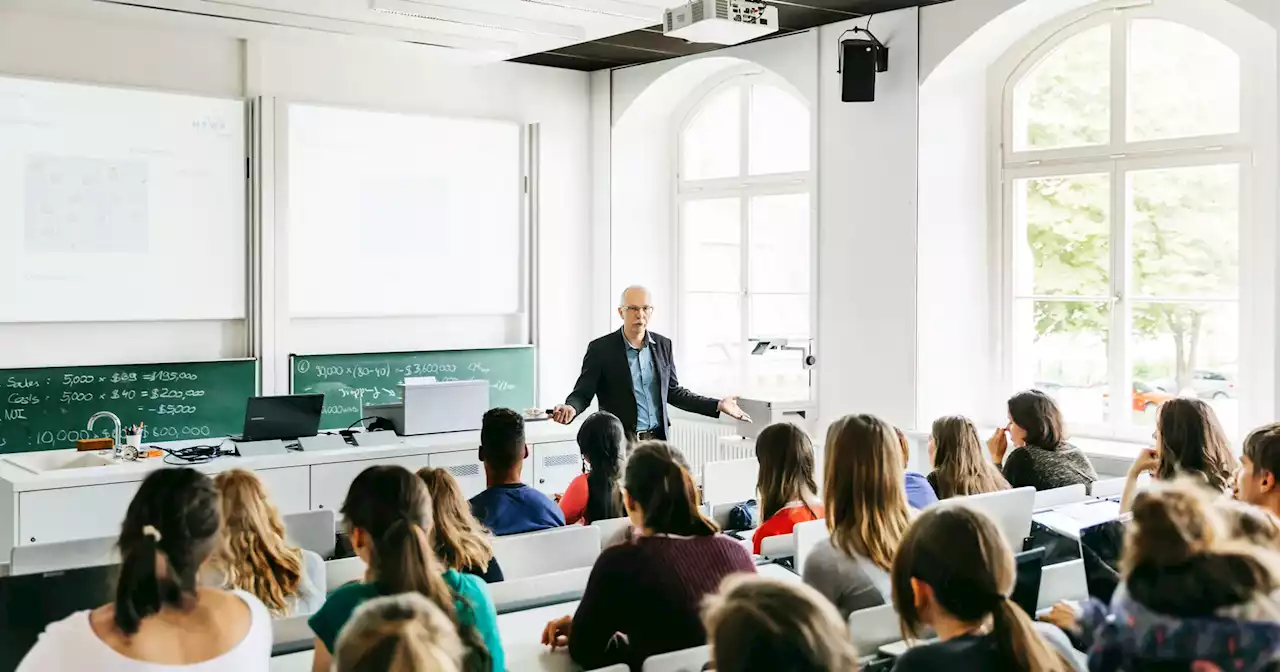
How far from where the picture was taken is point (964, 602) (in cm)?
205

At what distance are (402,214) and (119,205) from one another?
1.72 metres

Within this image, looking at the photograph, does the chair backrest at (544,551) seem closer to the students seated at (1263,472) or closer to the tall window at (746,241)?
the students seated at (1263,472)

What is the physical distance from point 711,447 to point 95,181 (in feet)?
13.2

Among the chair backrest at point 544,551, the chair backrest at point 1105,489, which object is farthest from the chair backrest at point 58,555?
the chair backrest at point 1105,489

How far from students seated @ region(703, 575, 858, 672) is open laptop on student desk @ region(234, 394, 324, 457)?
4.31 m

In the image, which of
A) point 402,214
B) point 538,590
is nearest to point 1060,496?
point 538,590

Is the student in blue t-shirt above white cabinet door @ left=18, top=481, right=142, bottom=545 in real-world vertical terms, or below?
above

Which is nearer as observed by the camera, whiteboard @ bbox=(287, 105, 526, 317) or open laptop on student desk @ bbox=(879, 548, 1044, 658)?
open laptop on student desk @ bbox=(879, 548, 1044, 658)

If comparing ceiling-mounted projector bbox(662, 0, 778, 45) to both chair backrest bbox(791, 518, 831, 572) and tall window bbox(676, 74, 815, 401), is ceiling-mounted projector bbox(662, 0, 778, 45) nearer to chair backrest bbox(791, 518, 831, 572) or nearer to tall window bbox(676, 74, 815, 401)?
tall window bbox(676, 74, 815, 401)

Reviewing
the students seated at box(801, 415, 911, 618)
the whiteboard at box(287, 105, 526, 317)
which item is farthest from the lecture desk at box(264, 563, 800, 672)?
the whiteboard at box(287, 105, 526, 317)

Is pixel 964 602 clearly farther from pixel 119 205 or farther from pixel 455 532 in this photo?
pixel 119 205

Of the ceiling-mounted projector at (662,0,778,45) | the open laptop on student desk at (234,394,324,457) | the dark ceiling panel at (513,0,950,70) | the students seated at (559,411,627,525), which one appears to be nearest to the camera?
the students seated at (559,411,627,525)

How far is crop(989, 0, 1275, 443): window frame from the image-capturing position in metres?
5.39

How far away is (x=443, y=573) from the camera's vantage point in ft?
8.20
